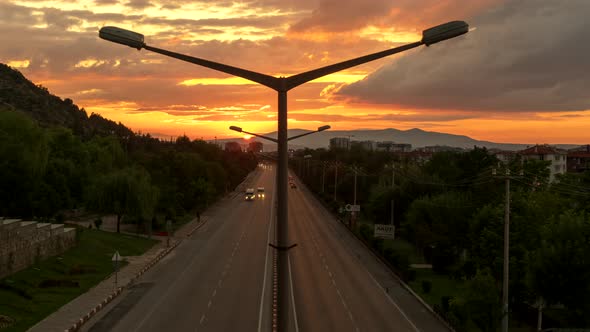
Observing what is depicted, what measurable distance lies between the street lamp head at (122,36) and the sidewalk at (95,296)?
22443 millimetres

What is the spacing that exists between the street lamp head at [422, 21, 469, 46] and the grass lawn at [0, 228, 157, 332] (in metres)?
24.2

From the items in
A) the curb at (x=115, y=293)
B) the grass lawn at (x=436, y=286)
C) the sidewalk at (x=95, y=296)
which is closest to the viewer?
the sidewalk at (x=95, y=296)

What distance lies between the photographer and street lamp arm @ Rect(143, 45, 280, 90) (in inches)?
373

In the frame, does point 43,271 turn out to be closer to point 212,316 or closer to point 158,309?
point 158,309

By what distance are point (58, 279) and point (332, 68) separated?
34796 millimetres

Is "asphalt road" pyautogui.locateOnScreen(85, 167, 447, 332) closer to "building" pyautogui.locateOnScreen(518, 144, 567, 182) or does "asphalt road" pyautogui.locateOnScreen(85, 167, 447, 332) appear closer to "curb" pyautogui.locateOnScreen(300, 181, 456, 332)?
"curb" pyautogui.locateOnScreen(300, 181, 456, 332)

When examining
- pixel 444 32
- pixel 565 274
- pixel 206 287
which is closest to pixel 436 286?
pixel 206 287

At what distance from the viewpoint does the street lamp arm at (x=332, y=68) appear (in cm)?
952

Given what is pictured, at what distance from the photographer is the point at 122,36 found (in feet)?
30.2

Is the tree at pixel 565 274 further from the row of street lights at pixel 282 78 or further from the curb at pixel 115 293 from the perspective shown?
the row of street lights at pixel 282 78

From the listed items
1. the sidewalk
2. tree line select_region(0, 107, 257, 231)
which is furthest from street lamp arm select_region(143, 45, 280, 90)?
tree line select_region(0, 107, 257, 231)

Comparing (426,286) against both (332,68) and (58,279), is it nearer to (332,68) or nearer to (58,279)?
(58,279)

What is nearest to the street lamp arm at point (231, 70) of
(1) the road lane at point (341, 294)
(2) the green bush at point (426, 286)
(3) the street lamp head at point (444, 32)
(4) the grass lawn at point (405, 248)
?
(3) the street lamp head at point (444, 32)

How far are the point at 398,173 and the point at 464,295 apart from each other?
5139 centimetres
